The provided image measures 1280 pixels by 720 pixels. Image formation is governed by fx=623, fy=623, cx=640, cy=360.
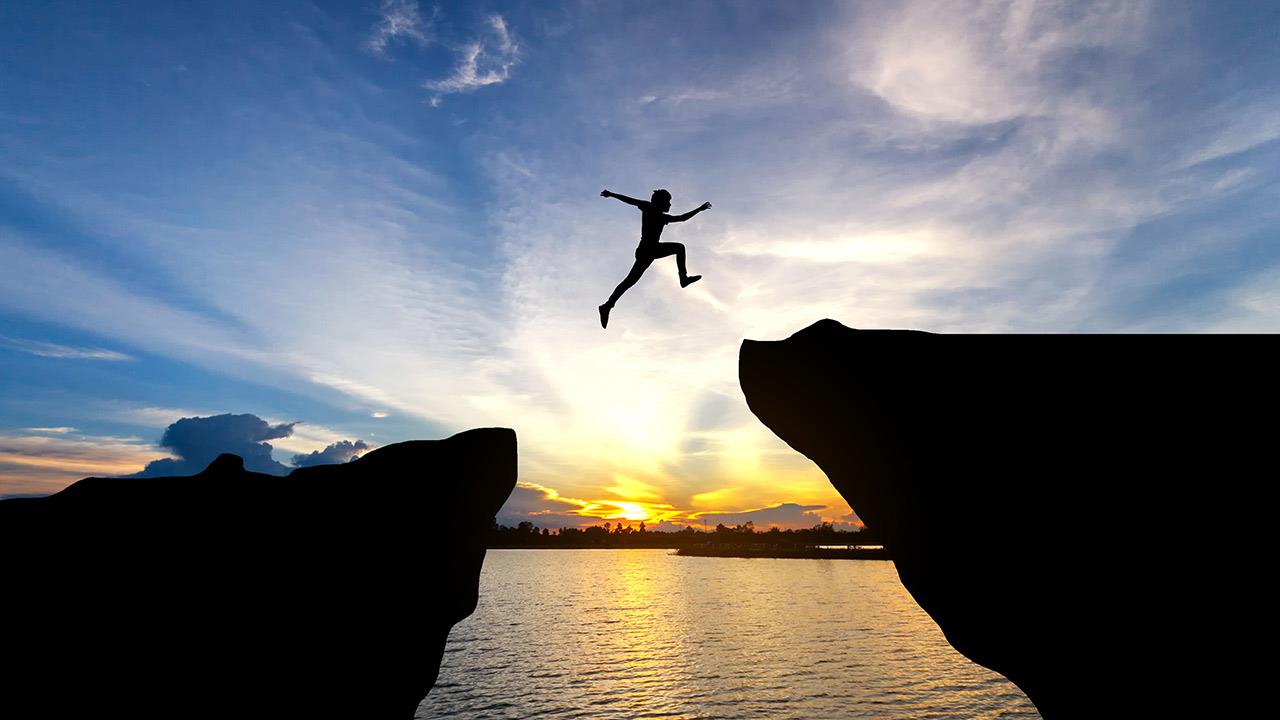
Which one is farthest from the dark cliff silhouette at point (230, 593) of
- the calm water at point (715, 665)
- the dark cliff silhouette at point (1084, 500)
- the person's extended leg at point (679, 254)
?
the calm water at point (715, 665)

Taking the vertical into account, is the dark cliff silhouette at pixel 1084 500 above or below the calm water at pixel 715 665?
above

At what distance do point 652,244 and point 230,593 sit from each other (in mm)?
8023

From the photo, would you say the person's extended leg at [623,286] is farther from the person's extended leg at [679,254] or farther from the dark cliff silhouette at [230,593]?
the dark cliff silhouette at [230,593]

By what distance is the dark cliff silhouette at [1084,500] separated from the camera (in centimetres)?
629

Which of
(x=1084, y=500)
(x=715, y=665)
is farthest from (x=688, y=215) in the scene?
(x=715, y=665)

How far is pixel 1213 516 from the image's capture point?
636 centimetres

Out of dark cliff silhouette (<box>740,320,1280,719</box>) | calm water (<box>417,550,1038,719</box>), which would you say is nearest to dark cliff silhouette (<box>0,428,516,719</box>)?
dark cliff silhouette (<box>740,320,1280,719</box>)

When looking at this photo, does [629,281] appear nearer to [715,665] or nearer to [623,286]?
[623,286]

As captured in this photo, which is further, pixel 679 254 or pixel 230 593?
pixel 679 254

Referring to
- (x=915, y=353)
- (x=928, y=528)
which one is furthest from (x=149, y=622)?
(x=915, y=353)

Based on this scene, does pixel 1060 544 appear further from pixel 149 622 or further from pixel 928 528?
pixel 149 622

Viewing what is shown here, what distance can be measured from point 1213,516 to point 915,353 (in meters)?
3.73

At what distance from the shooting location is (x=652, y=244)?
9703 mm

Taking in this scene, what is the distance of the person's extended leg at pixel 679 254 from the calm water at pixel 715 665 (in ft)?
80.4
